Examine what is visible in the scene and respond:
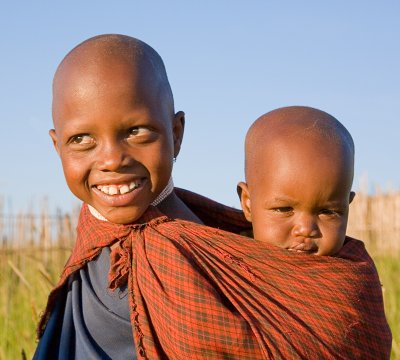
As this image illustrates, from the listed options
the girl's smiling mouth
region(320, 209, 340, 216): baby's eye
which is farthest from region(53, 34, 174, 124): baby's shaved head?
region(320, 209, 340, 216): baby's eye

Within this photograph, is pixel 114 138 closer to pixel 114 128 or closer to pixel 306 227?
pixel 114 128

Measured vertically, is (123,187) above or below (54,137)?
below

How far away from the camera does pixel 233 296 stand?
2541mm

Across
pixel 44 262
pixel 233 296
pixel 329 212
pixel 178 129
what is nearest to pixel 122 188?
pixel 178 129

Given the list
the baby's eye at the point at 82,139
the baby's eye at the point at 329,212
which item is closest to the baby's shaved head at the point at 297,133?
the baby's eye at the point at 329,212

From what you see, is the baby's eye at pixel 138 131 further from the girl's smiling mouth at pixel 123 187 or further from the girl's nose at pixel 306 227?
the girl's nose at pixel 306 227

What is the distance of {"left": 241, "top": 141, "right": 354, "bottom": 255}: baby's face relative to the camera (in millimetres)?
2768

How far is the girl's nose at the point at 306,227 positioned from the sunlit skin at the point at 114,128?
19.5 inches

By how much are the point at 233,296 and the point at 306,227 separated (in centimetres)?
40

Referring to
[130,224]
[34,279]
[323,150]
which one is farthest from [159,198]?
[34,279]

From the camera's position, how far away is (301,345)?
2518 mm

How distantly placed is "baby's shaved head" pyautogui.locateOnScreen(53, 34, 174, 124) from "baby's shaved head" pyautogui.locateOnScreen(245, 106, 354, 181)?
1.25ft

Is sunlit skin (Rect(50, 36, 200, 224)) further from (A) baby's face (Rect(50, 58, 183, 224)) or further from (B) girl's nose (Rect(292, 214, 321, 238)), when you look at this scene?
(B) girl's nose (Rect(292, 214, 321, 238))

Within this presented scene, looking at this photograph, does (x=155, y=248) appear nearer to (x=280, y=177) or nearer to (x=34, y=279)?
(x=280, y=177)
